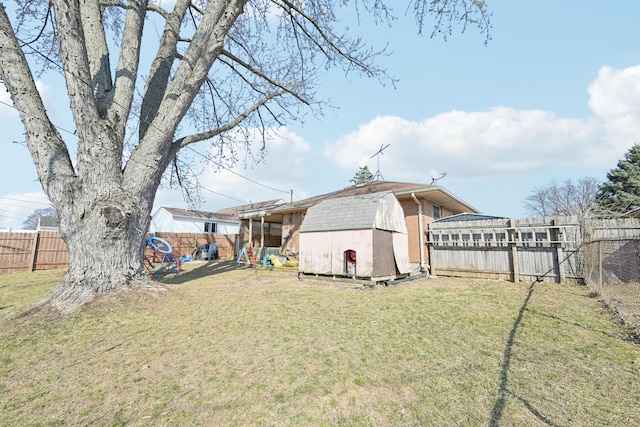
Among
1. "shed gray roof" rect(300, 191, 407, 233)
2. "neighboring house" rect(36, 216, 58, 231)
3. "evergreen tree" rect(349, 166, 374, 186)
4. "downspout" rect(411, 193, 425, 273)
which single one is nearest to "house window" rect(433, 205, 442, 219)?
"downspout" rect(411, 193, 425, 273)

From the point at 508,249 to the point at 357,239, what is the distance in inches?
234

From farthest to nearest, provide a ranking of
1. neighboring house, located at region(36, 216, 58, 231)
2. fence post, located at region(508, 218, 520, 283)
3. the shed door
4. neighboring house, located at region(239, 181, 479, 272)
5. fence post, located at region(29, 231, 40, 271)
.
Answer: neighboring house, located at region(36, 216, 58, 231) < fence post, located at region(29, 231, 40, 271) < neighboring house, located at region(239, 181, 479, 272) < the shed door < fence post, located at region(508, 218, 520, 283)

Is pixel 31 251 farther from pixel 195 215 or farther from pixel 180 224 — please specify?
pixel 195 215

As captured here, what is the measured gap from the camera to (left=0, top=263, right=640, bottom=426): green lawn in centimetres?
234

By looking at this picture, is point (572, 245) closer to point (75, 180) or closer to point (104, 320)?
point (104, 320)

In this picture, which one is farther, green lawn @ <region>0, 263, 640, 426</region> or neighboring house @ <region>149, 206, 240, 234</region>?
neighboring house @ <region>149, 206, 240, 234</region>

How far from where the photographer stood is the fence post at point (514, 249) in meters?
9.74

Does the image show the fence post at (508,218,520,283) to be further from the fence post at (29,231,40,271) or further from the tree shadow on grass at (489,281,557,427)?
the fence post at (29,231,40,271)

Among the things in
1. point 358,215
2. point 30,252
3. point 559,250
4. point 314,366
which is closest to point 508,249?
point 559,250

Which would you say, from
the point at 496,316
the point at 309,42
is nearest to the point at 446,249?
the point at 496,316

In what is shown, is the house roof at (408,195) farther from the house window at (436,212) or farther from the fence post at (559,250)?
the fence post at (559,250)

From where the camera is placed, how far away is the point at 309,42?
30.7 ft

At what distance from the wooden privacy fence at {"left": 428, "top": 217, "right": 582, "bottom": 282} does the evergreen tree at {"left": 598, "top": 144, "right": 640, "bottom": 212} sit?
20295 millimetres

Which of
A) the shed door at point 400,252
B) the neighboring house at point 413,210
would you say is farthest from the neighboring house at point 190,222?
the shed door at point 400,252
